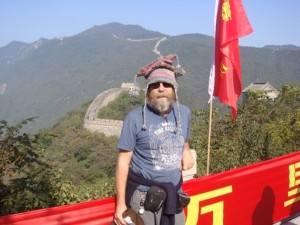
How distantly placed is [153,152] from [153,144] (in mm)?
56

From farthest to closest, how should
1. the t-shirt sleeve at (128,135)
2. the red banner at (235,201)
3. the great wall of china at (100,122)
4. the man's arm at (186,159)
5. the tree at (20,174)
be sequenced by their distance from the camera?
the great wall of china at (100,122)
the tree at (20,174)
the man's arm at (186,159)
the red banner at (235,201)
the t-shirt sleeve at (128,135)

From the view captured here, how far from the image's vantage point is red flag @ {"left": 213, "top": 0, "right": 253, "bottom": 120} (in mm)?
5176

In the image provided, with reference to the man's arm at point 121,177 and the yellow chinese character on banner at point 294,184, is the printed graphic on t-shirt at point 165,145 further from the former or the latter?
the yellow chinese character on banner at point 294,184

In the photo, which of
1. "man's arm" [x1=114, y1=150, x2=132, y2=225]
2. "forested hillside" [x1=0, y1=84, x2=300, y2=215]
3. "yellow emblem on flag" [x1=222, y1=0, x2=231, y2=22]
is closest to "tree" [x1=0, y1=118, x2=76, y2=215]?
"forested hillside" [x1=0, y1=84, x2=300, y2=215]

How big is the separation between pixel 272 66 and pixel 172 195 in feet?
559

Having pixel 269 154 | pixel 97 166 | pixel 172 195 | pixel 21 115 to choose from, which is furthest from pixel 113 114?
pixel 21 115

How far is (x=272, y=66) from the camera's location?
163875 millimetres

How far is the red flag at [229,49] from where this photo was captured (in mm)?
5176

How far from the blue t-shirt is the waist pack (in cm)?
8

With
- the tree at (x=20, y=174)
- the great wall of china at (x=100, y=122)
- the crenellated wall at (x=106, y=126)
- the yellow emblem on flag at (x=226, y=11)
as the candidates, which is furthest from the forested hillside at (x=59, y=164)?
the great wall of china at (x=100, y=122)

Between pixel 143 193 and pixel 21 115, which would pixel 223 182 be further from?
pixel 21 115

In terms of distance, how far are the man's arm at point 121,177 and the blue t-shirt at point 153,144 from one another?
54mm

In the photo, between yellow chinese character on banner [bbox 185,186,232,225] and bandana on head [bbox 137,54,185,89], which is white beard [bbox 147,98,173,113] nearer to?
bandana on head [bbox 137,54,185,89]

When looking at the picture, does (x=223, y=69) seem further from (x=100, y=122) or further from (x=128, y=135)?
(x=100, y=122)
